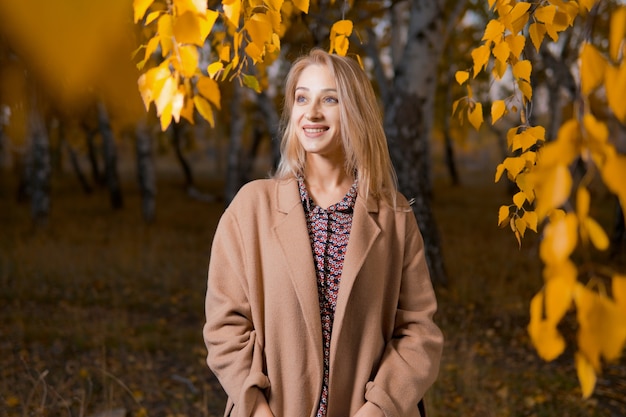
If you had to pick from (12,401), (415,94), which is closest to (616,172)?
(12,401)

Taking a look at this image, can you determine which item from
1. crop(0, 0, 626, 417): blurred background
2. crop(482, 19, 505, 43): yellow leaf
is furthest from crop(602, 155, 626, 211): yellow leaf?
crop(482, 19, 505, 43): yellow leaf

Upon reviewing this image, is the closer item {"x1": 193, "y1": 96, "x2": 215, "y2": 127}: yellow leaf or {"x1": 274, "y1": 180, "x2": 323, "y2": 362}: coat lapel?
{"x1": 193, "y1": 96, "x2": 215, "y2": 127}: yellow leaf

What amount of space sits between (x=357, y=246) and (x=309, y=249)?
5.2 inches

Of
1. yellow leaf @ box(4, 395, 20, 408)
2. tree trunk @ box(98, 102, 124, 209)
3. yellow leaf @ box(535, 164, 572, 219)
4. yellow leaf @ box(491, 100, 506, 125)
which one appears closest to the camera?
yellow leaf @ box(535, 164, 572, 219)

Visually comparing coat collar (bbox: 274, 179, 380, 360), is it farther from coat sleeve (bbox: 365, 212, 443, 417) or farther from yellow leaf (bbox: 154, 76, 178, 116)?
yellow leaf (bbox: 154, 76, 178, 116)

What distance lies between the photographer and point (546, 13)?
1737 millimetres

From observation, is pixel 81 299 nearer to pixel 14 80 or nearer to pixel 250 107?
pixel 14 80

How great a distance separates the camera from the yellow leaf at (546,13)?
1.73 meters

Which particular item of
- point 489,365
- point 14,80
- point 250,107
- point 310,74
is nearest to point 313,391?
point 310,74

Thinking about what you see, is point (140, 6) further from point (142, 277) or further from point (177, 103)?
point (142, 277)

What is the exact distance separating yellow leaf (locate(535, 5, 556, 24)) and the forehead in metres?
0.60

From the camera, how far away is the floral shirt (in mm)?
1750

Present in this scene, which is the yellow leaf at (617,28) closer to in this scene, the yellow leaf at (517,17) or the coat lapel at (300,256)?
the yellow leaf at (517,17)

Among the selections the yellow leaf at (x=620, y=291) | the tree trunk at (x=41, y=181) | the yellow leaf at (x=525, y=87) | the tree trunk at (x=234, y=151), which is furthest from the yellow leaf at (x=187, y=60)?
the tree trunk at (x=41, y=181)
